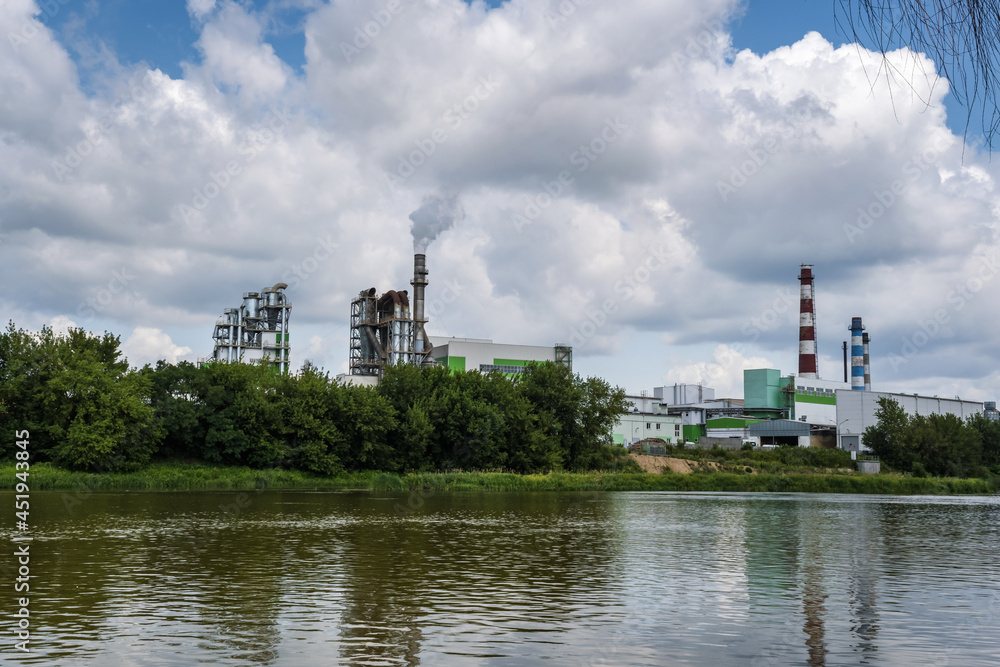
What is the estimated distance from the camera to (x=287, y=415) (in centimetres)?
6325

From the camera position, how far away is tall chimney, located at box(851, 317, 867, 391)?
12425cm

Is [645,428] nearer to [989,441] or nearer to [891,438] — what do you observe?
[891,438]

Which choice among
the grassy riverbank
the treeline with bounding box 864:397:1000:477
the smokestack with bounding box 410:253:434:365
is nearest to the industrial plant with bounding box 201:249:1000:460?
the smokestack with bounding box 410:253:434:365

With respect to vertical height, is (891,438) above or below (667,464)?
above

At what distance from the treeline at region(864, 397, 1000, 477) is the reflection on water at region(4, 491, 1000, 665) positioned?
62.0 meters

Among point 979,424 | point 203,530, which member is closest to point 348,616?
point 203,530

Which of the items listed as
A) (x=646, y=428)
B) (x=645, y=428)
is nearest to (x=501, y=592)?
(x=645, y=428)

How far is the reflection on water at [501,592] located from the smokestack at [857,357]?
98.5 meters

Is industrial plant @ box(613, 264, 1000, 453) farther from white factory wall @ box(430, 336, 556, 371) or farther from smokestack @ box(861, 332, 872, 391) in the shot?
white factory wall @ box(430, 336, 556, 371)

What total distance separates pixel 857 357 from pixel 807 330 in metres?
12.2

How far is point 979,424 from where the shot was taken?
99.3 m

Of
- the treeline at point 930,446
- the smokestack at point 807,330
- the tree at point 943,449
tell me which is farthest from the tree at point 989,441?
the smokestack at point 807,330

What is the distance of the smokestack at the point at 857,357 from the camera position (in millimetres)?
124250

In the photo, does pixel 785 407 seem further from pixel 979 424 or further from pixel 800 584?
pixel 800 584
